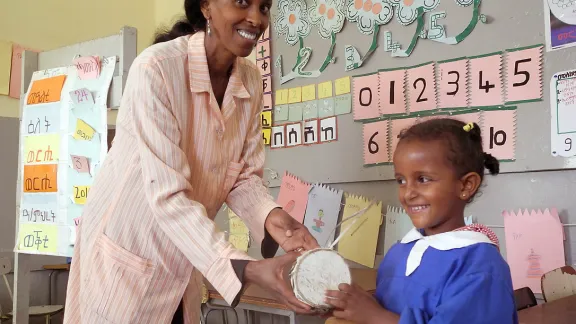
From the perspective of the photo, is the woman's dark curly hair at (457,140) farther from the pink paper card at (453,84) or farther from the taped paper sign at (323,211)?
the taped paper sign at (323,211)

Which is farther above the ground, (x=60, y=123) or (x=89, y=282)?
(x=60, y=123)

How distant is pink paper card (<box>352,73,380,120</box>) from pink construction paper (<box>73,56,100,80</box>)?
91 cm

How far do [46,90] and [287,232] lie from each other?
1177 millimetres

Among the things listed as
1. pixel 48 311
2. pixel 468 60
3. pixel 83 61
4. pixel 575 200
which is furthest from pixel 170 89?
pixel 48 311

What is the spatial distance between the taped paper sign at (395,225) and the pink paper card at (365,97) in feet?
1.14

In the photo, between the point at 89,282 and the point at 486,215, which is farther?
the point at 486,215

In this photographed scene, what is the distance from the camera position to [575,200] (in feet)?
4.75

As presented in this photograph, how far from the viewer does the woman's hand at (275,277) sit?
0.85 meters

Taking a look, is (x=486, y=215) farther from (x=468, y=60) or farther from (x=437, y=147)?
(x=437, y=147)

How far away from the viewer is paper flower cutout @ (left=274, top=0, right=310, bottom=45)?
7.06 feet

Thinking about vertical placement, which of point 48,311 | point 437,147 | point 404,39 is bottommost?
point 48,311

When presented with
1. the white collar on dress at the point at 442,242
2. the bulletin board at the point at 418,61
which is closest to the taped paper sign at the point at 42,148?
the bulletin board at the point at 418,61

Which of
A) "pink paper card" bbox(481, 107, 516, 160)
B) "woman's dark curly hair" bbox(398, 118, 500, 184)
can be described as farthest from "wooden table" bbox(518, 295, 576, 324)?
"pink paper card" bbox(481, 107, 516, 160)

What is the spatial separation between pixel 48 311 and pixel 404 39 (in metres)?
2.07
